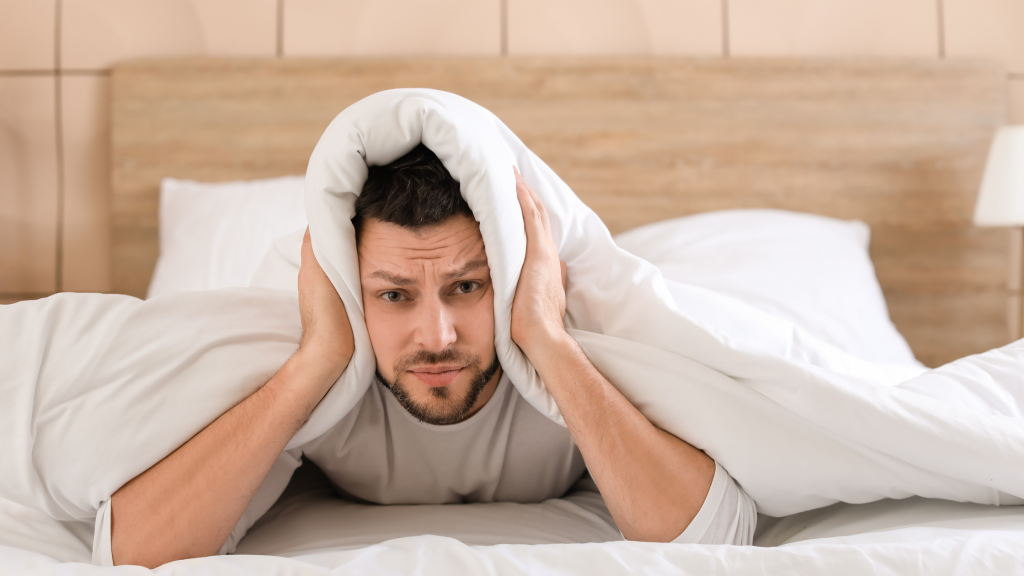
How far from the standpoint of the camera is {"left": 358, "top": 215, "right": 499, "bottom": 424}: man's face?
0.95 metres

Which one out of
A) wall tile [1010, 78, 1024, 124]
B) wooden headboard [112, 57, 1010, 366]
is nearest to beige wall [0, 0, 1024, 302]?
wooden headboard [112, 57, 1010, 366]

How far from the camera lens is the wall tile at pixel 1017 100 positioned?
2.21m

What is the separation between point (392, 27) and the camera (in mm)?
2145

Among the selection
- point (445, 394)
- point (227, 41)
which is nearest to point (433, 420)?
point (445, 394)

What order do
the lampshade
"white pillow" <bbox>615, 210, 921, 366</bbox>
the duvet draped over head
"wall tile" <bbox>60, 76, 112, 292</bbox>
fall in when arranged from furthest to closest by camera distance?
1. "wall tile" <bbox>60, 76, 112, 292</bbox>
2. the lampshade
3. "white pillow" <bbox>615, 210, 921, 366</bbox>
4. the duvet draped over head

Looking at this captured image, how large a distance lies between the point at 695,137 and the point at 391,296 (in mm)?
1438

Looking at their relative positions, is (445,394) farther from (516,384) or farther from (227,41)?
(227,41)

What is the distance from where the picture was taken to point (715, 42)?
7.16ft

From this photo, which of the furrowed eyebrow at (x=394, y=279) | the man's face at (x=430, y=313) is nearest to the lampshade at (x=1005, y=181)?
the man's face at (x=430, y=313)

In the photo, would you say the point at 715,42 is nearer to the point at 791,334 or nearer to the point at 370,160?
the point at 791,334

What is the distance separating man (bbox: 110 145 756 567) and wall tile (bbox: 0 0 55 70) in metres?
1.85

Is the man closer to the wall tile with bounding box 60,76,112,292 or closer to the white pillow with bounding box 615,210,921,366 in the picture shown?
the white pillow with bounding box 615,210,921,366

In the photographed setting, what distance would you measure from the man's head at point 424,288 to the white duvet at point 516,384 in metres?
0.04

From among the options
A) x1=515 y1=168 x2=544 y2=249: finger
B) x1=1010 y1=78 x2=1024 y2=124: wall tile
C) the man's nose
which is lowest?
the man's nose
